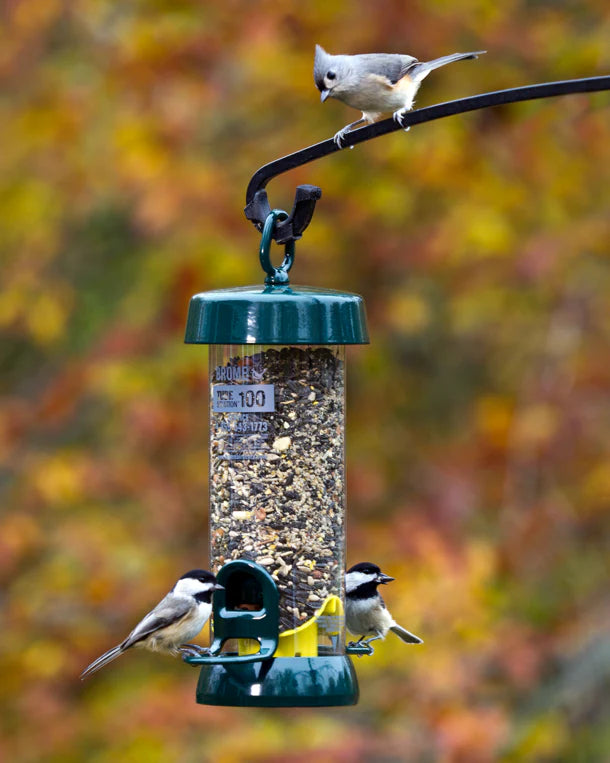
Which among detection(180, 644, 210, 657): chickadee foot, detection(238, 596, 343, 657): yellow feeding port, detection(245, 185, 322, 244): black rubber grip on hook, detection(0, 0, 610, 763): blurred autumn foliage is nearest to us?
detection(245, 185, 322, 244): black rubber grip on hook

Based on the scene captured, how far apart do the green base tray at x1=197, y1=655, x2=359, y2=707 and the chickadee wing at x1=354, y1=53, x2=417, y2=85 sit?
5.83 feet

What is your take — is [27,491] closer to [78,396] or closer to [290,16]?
[78,396]

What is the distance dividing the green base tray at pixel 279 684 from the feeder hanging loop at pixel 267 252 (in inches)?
44.6

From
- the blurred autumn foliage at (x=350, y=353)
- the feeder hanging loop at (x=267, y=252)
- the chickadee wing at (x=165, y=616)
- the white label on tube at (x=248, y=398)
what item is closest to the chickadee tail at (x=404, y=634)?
the chickadee wing at (x=165, y=616)

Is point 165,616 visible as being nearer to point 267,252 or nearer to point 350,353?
point 267,252

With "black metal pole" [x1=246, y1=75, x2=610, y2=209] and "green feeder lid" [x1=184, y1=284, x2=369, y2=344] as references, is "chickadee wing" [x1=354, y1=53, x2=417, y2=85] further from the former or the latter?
"green feeder lid" [x1=184, y1=284, x2=369, y2=344]

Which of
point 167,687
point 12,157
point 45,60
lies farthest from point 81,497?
point 45,60

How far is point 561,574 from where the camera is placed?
884 cm

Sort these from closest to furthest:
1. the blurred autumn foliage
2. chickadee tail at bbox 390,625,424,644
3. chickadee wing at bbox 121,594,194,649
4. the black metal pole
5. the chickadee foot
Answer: the black metal pole → the chickadee foot → chickadee wing at bbox 121,594,194,649 → chickadee tail at bbox 390,625,424,644 → the blurred autumn foliage

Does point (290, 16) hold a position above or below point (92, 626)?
above

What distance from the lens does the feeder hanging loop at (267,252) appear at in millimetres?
3854

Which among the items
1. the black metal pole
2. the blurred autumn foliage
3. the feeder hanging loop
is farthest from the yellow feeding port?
the blurred autumn foliage

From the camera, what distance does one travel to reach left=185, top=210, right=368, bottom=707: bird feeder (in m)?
3.86

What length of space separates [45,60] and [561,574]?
5.05m
